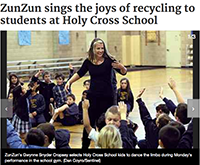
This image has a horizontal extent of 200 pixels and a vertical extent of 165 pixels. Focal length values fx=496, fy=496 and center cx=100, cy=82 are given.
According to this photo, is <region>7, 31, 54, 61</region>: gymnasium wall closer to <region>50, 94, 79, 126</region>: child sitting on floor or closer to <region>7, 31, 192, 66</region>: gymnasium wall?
<region>7, 31, 192, 66</region>: gymnasium wall

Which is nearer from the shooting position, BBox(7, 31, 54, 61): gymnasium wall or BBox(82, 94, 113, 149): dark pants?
BBox(82, 94, 113, 149): dark pants

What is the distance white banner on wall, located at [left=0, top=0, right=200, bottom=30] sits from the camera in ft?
11.3

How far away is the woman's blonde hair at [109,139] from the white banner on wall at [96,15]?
2.44ft

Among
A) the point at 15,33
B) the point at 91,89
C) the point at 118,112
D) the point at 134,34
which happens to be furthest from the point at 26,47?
the point at 118,112

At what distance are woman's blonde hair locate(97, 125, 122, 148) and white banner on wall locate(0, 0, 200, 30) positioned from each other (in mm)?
745

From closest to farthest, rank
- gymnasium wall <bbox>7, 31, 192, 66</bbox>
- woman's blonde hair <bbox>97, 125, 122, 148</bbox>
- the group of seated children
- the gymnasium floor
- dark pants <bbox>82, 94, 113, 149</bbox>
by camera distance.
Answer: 1. woman's blonde hair <bbox>97, 125, 122, 148</bbox>
2. the group of seated children
3. dark pants <bbox>82, 94, 113, 149</bbox>
4. the gymnasium floor
5. gymnasium wall <bbox>7, 31, 192, 66</bbox>

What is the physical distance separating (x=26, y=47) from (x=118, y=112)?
12.8 m

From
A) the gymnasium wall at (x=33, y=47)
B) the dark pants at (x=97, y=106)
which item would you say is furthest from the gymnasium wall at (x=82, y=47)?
the dark pants at (x=97, y=106)

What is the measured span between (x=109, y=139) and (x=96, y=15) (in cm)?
88

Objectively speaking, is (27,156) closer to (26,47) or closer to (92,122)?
(92,122)

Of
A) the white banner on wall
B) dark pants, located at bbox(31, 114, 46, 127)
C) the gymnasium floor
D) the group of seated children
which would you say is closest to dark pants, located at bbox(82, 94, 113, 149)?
the group of seated children

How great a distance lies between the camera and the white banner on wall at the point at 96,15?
3459 mm

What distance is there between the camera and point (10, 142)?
139 inches

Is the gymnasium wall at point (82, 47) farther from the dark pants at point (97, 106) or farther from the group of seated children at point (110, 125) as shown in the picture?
the dark pants at point (97, 106)
